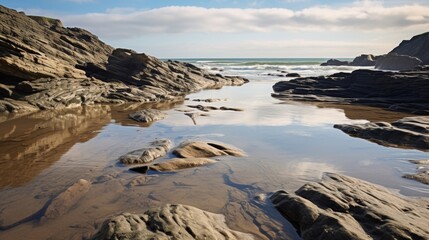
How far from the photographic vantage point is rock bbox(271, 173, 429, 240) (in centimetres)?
503

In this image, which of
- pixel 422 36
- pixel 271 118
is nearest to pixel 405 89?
pixel 271 118

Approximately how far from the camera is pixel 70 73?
25.2 m

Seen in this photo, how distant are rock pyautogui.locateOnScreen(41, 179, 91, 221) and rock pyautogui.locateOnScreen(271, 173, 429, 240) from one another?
14.9ft

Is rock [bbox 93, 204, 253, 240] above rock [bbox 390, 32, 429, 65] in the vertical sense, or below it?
below

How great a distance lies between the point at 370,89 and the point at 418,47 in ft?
275

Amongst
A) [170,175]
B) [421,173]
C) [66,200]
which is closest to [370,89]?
[421,173]

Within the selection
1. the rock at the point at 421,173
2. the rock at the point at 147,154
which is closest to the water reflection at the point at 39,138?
the rock at the point at 147,154

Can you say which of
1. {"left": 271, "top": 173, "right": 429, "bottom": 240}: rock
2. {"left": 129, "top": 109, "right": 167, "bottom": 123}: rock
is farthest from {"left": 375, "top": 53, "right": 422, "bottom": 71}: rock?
{"left": 271, "top": 173, "right": 429, "bottom": 240}: rock

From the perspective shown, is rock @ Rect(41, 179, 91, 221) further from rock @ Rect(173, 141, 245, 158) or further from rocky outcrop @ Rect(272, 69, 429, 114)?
rocky outcrop @ Rect(272, 69, 429, 114)

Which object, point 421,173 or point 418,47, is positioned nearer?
point 421,173

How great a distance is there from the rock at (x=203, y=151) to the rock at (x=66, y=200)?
3.36m

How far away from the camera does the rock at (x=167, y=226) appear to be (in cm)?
461

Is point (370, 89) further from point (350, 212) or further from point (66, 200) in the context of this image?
point (66, 200)

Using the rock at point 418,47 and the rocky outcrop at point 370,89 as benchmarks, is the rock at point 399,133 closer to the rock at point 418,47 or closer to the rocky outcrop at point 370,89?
the rocky outcrop at point 370,89
